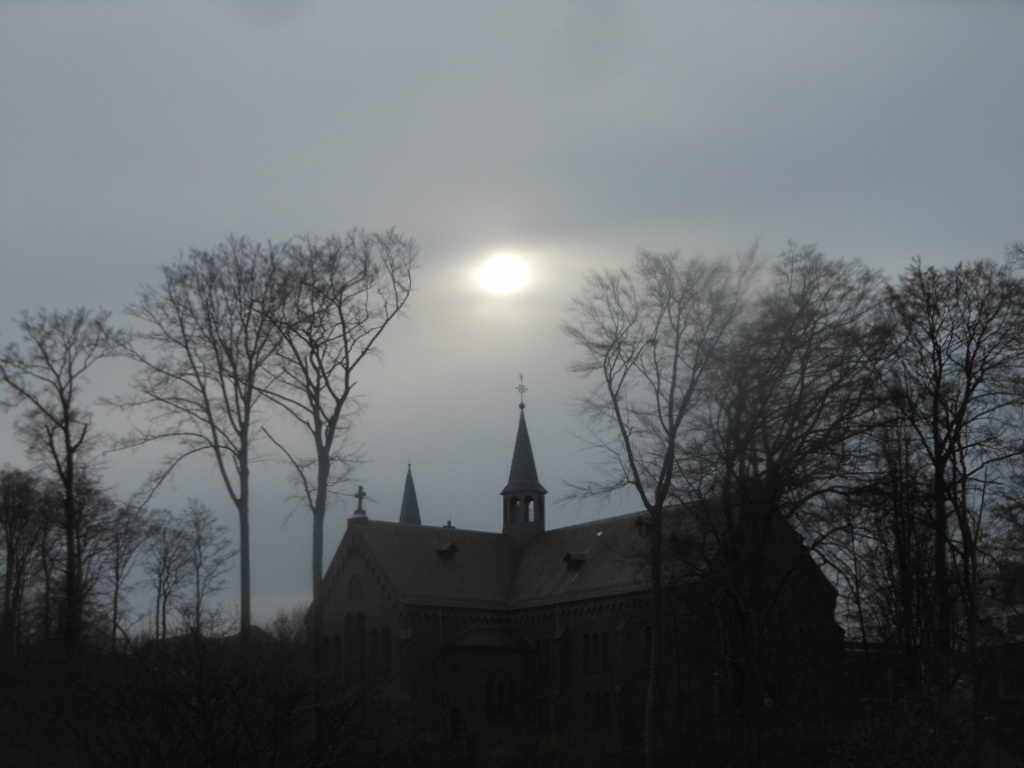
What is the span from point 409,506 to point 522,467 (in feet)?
54.9

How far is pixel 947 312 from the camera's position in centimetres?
3284

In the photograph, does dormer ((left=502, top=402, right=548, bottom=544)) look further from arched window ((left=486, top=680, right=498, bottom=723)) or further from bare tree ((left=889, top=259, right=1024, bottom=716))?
bare tree ((left=889, top=259, right=1024, bottom=716))

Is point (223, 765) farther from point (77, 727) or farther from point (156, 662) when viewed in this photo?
point (77, 727)

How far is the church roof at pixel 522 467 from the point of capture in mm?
67250

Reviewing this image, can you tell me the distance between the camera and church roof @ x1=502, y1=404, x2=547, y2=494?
67250 mm

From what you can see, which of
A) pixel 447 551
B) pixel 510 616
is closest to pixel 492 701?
pixel 510 616

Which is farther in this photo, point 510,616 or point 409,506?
point 409,506

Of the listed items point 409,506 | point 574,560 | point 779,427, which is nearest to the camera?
point 779,427

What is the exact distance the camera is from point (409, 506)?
8188 centimetres

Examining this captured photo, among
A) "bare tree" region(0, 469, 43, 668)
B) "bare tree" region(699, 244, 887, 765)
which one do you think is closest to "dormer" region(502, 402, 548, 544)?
"bare tree" region(0, 469, 43, 668)

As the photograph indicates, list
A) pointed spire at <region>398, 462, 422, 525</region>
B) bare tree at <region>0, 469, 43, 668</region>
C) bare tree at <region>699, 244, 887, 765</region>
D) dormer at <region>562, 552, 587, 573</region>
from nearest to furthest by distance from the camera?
1. bare tree at <region>699, 244, 887, 765</region>
2. bare tree at <region>0, 469, 43, 668</region>
3. dormer at <region>562, 552, 587, 573</region>
4. pointed spire at <region>398, 462, 422, 525</region>

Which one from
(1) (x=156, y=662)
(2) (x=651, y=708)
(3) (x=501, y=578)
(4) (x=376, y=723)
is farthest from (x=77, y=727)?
(3) (x=501, y=578)

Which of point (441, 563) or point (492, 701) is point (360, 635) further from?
point (492, 701)

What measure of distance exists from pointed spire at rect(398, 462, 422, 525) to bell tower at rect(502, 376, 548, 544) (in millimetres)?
14238
